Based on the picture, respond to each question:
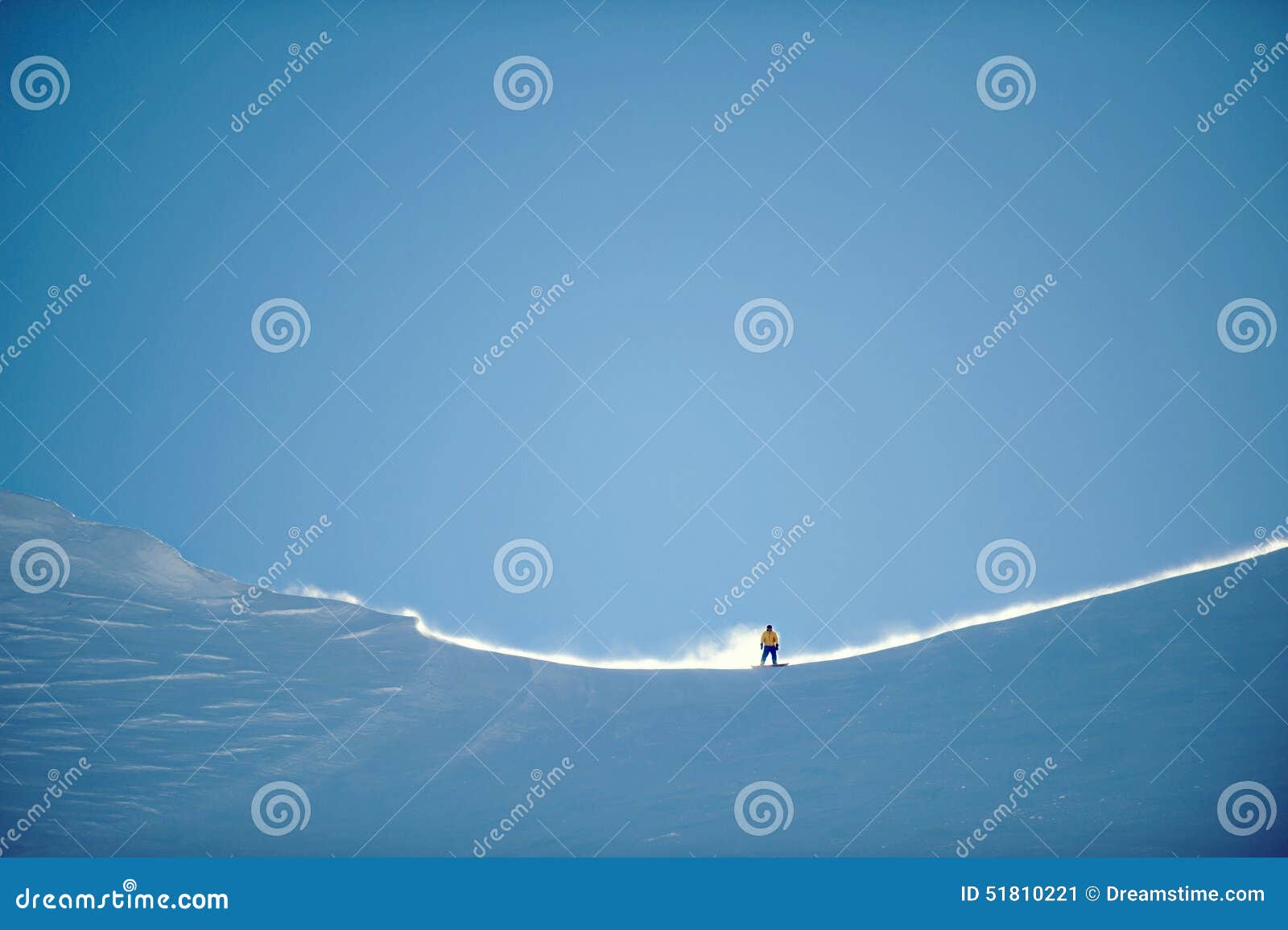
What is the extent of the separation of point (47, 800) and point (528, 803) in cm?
868

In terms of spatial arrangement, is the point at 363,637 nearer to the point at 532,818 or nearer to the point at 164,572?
the point at 164,572

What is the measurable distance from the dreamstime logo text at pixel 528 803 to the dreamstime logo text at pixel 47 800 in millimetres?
7637

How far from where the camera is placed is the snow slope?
15.6m

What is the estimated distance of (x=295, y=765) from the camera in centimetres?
1897

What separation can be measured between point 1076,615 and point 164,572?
2212cm

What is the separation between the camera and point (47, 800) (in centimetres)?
1762
